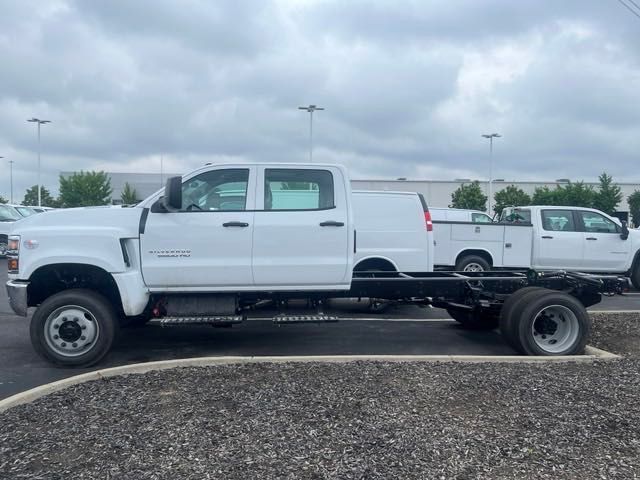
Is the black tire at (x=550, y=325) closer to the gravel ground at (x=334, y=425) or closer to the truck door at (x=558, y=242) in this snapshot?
the gravel ground at (x=334, y=425)

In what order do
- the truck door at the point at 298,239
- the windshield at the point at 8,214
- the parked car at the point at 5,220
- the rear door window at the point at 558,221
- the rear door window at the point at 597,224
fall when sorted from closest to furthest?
the truck door at the point at 298,239 < the rear door window at the point at 558,221 < the rear door window at the point at 597,224 < the parked car at the point at 5,220 < the windshield at the point at 8,214

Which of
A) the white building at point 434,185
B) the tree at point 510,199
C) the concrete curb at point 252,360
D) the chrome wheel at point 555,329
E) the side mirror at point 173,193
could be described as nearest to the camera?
the concrete curb at point 252,360

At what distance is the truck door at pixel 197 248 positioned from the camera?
21.9ft

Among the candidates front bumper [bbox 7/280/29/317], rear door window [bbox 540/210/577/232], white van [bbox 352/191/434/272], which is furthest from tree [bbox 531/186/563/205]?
front bumper [bbox 7/280/29/317]

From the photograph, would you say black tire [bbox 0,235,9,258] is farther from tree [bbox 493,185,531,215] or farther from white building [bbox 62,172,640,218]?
white building [bbox 62,172,640,218]

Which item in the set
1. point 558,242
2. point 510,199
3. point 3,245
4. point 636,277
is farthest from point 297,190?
point 510,199

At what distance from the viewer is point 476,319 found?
868 centimetres

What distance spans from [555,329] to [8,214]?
67.7ft

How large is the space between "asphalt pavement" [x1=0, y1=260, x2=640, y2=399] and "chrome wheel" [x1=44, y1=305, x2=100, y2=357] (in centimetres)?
25

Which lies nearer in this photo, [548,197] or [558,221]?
[558,221]

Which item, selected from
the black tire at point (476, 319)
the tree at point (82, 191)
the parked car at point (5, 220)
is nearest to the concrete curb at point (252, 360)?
the black tire at point (476, 319)

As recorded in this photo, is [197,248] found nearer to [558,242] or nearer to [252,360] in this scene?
[252,360]

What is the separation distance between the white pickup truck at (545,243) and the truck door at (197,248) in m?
6.90

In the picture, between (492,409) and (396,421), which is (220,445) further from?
(492,409)
